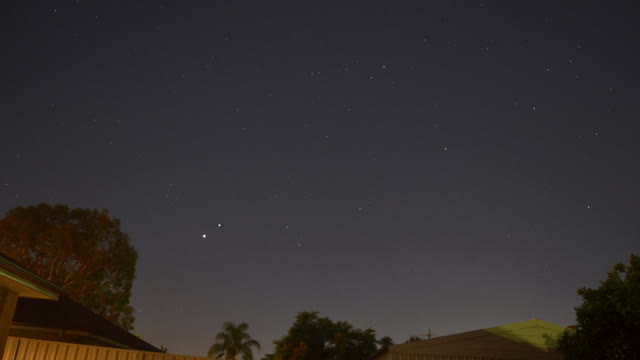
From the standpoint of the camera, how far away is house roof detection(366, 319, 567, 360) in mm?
13062

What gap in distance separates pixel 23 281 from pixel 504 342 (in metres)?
11.8

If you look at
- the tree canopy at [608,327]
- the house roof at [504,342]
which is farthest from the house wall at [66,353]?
the tree canopy at [608,327]

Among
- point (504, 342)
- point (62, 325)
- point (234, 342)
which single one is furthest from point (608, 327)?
point (234, 342)

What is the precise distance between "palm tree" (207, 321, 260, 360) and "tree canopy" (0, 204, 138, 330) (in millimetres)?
19107

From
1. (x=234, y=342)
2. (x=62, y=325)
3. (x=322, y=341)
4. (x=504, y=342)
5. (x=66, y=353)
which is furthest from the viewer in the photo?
(x=234, y=342)

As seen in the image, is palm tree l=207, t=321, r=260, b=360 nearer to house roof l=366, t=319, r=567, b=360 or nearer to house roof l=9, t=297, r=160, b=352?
house roof l=9, t=297, r=160, b=352

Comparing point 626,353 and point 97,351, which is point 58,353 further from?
point 626,353

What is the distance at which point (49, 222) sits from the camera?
35000mm

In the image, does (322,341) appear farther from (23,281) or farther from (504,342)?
(23,281)

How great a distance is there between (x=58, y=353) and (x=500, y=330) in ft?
37.7

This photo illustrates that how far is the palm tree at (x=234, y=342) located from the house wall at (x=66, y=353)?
4701 cm

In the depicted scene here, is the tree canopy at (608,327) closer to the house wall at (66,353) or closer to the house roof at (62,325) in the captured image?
the house wall at (66,353)

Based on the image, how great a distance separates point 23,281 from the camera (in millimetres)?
8367

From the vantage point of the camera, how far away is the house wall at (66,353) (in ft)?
37.1
